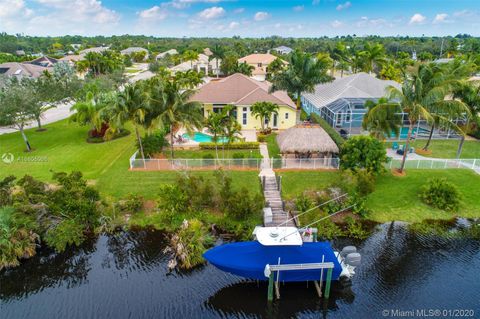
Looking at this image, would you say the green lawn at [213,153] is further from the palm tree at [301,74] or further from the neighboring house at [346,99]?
the neighboring house at [346,99]

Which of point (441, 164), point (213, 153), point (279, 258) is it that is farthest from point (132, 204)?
point (441, 164)

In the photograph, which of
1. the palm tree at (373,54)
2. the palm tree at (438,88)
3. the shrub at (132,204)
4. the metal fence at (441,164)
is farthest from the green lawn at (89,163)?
the palm tree at (373,54)

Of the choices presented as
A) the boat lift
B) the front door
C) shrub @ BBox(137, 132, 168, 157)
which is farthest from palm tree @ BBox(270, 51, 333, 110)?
the boat lift

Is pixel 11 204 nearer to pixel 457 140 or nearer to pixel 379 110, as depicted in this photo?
pixel 379 110

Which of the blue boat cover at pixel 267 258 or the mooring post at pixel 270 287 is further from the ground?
the blue boat cover at pixel 267 258

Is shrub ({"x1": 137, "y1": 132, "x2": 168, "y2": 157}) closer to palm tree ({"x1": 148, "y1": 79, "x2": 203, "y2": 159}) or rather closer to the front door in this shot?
palm tree ({"x1": 148, "y1": 79, "x2": 203, "y2": 159})

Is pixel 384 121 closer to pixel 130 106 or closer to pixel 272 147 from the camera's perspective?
pixel 272 147
